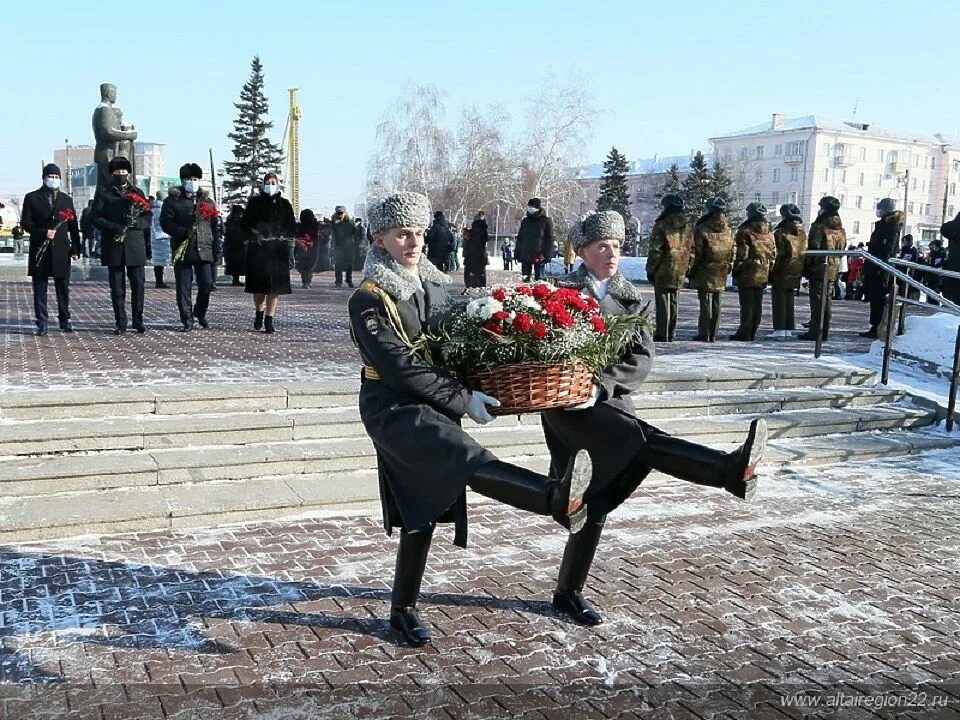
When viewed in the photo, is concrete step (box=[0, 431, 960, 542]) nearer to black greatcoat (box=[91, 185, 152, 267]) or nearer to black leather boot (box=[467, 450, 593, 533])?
black leather boot (box=[467, 450, 593, 533])

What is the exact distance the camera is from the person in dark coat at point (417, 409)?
12.1 ft

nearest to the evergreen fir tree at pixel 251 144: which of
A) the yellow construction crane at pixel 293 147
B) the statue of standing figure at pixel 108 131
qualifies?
the yellow construction crane at pixel 293 147

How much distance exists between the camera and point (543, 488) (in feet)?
11.9

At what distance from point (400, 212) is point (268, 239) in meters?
8.11

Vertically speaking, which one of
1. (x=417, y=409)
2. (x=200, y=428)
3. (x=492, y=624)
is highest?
(x=417, y=409)

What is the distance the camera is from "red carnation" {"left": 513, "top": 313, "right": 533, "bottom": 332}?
3.68m

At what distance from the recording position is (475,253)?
71.1ft

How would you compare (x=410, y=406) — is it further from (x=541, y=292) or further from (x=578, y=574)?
(x=578, y=574)

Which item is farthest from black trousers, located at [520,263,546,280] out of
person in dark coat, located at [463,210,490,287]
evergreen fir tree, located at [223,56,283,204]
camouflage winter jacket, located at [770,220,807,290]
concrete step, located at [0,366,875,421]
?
evergreen fir tree, located at [223,56,283,204]

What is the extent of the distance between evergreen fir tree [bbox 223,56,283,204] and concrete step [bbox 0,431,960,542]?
48900 mm

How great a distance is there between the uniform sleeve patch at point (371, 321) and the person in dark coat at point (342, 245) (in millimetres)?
19864

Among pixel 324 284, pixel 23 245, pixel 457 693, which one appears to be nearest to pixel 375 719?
pixel 457 693

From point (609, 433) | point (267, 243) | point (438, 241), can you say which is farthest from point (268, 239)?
point (438, 241)

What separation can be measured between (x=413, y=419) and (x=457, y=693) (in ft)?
3.50
